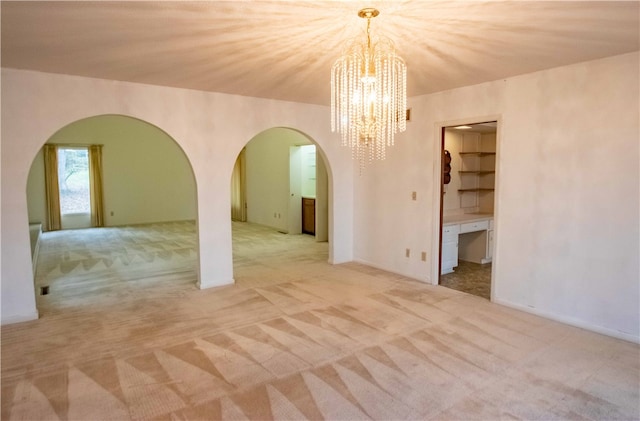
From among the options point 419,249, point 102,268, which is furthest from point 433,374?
point 102,268

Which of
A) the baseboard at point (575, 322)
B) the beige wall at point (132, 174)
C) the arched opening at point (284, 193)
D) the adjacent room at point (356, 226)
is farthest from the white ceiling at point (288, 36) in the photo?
the beige wall at point (132, 174)

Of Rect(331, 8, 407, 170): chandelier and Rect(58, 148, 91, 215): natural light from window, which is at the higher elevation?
Rect(331, 8, 407, 170): chandelier

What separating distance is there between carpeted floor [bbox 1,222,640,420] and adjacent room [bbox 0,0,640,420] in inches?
0.8

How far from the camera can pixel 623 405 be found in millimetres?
2363

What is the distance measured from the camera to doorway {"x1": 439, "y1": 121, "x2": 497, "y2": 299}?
17.5 feet

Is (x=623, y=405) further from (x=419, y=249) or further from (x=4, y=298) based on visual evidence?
(x=4, y=298)

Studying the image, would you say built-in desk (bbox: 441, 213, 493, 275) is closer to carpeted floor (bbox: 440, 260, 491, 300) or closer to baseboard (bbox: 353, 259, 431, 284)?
carpeted floor (bbox: 440, 260, 491, 300)

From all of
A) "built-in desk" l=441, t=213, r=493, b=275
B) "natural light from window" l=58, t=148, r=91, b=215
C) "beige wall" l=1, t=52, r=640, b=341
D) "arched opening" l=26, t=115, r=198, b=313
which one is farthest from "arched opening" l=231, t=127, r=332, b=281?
"natural light from window" l=58, t=148, r=91, b=215

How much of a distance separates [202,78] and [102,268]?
3453 millimetres

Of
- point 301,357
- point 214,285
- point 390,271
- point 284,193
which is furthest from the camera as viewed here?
point 284,193

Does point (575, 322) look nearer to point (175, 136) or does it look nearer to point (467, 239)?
point (467, 239)

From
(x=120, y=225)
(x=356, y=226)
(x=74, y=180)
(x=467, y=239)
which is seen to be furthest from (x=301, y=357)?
(x=74, y=180)

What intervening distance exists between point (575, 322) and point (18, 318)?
16.9 feet

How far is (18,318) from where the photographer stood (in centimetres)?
366
